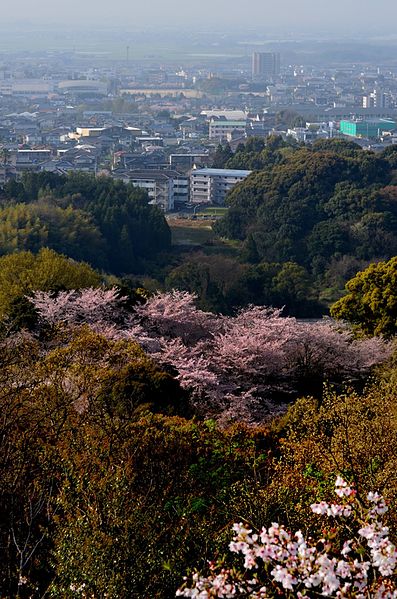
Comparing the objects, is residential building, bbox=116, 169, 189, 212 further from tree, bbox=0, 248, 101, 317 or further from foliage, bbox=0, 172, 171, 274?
tree, bbox=0, 248, 101, 317

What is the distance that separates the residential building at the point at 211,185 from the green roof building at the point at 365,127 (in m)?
25.3

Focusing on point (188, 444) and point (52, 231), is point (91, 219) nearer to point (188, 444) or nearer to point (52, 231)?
point (52, 231)

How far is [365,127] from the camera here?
6288cm

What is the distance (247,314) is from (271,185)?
734 inches

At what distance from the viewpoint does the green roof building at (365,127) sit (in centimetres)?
6206

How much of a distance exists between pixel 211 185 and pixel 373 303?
79.0ft

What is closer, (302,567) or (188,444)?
(302,567)

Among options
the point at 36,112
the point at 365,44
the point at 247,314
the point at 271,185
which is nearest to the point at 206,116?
the point at 36,112

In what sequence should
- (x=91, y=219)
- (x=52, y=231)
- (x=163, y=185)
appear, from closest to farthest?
(x=52, y=231)
(x=91, y=219)
(x=163, y=185)

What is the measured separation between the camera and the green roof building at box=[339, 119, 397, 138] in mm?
62062

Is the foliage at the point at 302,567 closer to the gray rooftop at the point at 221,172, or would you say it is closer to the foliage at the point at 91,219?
the foliage at the point at 91,219

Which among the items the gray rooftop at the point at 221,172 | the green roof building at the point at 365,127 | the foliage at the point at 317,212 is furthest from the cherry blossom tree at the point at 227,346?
the green roof building at the point at 365,127

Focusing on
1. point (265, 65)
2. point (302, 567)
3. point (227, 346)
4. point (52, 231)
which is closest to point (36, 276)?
point (227, 346)

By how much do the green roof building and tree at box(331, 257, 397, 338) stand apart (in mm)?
48056
